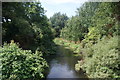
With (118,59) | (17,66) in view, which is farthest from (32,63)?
(118,59)

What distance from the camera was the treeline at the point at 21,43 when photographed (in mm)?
6785

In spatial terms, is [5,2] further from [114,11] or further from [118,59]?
[118,59]

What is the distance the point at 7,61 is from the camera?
22.4 feet

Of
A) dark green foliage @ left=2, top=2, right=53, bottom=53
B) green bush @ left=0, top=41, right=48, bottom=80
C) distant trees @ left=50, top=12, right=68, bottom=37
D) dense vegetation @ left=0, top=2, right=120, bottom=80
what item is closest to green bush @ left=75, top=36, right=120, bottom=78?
dense vegetation @ left=0, top=2, right=120, bottom=80

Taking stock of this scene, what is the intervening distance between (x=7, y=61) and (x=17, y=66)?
1.98ft

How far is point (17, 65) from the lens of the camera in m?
6.80

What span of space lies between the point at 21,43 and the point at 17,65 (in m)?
7.63

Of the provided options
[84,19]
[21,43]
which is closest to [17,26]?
[21,43]

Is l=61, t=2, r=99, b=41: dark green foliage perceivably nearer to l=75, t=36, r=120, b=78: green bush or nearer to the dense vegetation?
the dense vegetation

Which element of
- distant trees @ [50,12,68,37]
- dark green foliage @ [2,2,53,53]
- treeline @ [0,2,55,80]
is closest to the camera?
treeline @ [0,2,55,80]

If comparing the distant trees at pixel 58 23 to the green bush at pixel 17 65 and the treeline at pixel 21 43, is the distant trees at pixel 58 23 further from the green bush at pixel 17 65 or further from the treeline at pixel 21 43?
the green bush at pixel 17 65

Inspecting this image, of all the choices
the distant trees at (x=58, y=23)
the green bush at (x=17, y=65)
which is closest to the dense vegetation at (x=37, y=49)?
the green bush at (x=17, y=65)

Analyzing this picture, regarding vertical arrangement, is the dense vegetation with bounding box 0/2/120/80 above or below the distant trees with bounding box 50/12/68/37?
below

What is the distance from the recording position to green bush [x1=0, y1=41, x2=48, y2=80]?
6.58m
